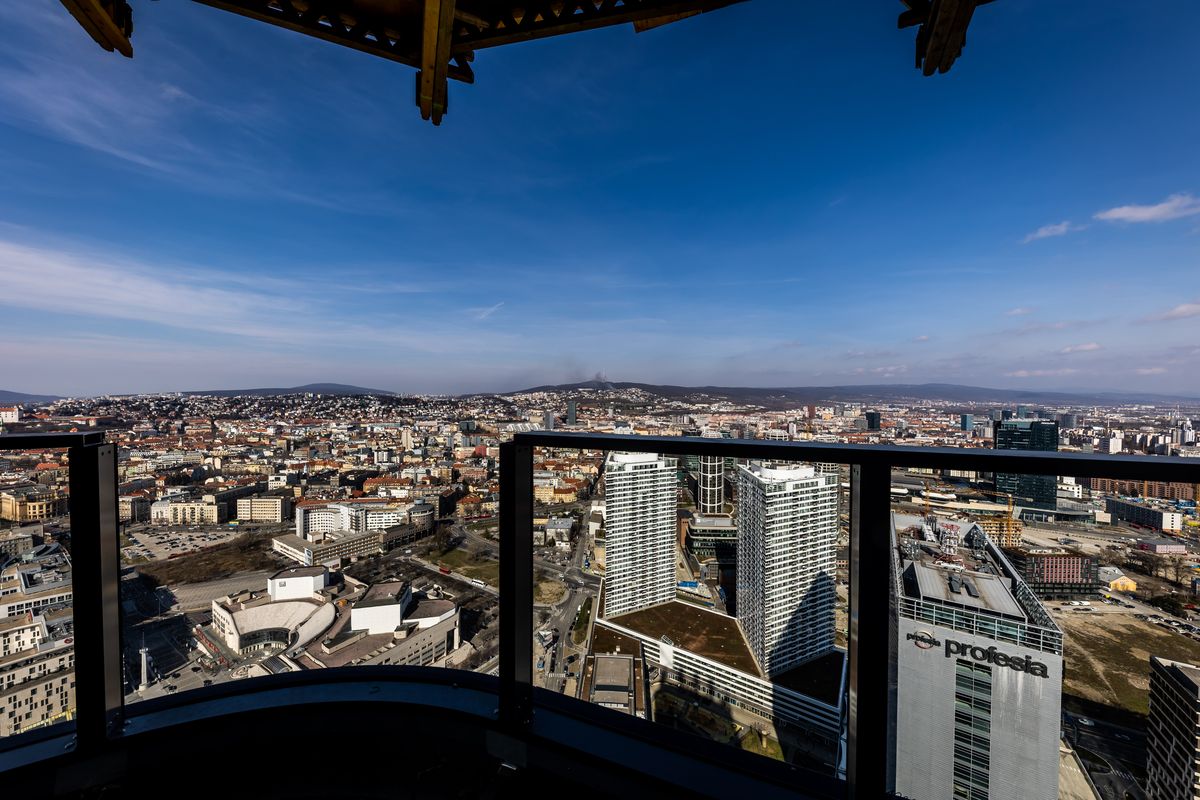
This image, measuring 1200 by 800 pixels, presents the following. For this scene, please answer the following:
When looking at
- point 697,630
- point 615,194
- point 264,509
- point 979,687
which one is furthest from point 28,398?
point 615,194

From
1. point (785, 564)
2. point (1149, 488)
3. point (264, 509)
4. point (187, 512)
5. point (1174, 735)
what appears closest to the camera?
point (1149, 488)

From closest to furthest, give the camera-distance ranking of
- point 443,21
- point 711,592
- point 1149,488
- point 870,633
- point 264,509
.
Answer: point 1149,488 → point 870,633 → point 443,21 → point 711,592 → point 264,509

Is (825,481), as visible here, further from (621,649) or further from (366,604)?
(366,604)

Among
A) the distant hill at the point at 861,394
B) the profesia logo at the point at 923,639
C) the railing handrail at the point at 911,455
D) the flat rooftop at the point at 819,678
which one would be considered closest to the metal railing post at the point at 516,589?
the railing handrail at the point at 911,455

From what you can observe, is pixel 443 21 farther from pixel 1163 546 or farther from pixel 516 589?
pixel 1163 546

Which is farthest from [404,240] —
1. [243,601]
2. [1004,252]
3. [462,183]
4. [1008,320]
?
[1008,320]
